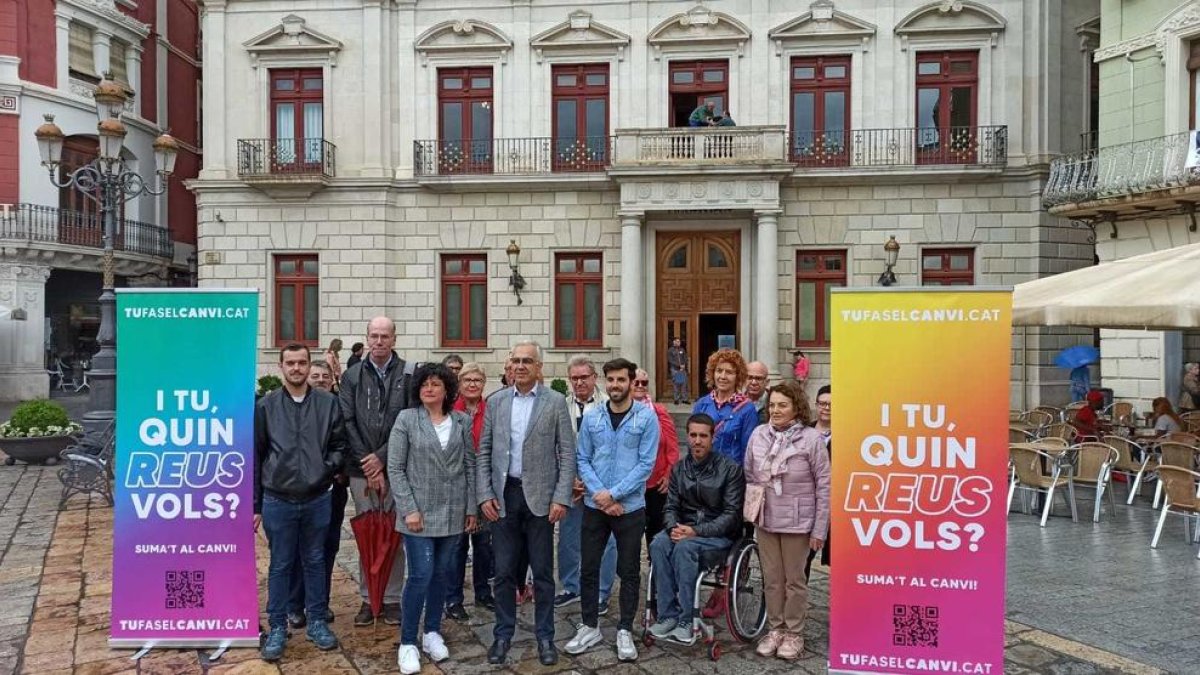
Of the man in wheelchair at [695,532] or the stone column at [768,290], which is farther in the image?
the stone column at [768,290]

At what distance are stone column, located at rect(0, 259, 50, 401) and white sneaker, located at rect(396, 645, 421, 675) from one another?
2194cm

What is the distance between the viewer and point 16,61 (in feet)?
70.2

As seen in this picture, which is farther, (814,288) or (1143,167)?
(814,288)

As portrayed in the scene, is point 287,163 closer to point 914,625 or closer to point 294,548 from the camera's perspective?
point 294,548

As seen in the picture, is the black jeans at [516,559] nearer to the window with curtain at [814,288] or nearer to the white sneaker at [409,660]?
the white sneaker at [409,660]

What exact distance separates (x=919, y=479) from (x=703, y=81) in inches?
629

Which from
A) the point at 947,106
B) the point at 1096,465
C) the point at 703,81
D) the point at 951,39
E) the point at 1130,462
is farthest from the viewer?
the point at 703,81

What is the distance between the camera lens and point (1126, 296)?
22.7ft

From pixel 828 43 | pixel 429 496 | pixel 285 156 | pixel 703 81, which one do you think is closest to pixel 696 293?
pixel 703 81

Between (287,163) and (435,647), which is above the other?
(287,163)

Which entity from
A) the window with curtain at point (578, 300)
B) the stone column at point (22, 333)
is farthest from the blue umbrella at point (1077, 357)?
the stone column at point (22, 333)

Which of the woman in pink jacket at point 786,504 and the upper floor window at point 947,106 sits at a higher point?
the upper floor window at point 947,106

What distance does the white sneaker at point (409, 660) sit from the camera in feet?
14.6

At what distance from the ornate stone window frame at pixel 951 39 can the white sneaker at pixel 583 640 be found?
1644 cm
